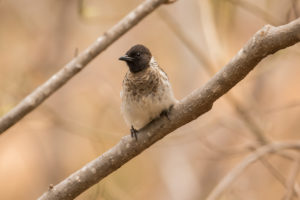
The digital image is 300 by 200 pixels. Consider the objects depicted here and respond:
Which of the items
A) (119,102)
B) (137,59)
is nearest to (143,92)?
(137,59)

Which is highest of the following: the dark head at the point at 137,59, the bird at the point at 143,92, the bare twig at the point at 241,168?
the dark head at the point at 137,59

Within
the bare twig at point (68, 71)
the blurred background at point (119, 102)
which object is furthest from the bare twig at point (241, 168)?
the blurred background at point (119, 102)

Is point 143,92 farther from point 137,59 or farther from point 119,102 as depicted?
point 119,102

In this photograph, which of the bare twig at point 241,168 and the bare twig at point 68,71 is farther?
the bare twig at point 241,168

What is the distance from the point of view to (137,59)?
387 cm

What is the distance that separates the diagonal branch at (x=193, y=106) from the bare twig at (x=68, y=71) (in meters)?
0.61

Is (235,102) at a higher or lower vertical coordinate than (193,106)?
higher

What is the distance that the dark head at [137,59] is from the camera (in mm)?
3836

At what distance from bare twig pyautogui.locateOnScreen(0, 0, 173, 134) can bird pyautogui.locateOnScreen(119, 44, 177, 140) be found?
0.36m

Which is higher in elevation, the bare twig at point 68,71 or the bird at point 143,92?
the bare twig at point 68,71

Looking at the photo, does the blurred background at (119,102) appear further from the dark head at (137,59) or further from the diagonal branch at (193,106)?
the diagonal branch at (193,106)

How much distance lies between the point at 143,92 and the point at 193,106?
0.95 m

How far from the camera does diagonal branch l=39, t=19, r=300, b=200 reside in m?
2.39

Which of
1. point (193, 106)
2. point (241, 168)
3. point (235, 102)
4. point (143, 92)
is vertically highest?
point (143, 92)
